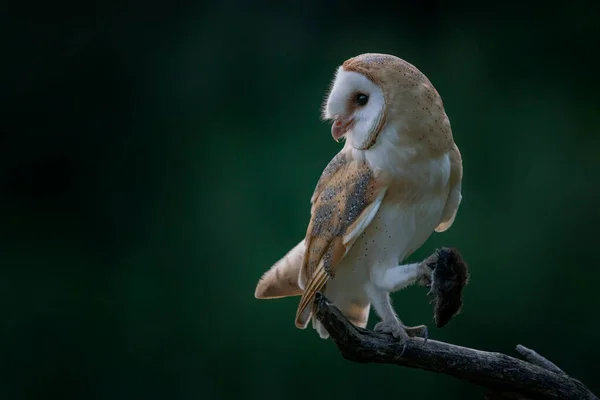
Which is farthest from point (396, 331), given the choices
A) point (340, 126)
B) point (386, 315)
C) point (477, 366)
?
point (340, 126)

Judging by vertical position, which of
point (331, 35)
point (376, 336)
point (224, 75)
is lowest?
point (376, 336)

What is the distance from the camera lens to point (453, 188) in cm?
156

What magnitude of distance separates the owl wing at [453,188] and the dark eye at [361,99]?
215 millimetres

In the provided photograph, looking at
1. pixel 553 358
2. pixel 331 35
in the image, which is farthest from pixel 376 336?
pixel 331 35

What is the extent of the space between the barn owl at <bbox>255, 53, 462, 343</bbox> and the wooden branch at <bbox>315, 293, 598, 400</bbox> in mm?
44

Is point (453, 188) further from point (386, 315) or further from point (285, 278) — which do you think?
point (285, 278)

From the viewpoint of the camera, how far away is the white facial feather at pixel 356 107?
1.41m

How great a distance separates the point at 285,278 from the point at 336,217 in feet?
0.91

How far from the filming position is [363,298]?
164 cm

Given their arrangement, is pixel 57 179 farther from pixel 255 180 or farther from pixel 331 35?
pixel 331 35

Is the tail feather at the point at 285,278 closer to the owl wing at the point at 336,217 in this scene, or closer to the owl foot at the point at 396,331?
the owl wing at the point at 336,217

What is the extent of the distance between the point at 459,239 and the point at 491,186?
21 centimetres

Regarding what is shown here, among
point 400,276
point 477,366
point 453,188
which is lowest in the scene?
point 477,366

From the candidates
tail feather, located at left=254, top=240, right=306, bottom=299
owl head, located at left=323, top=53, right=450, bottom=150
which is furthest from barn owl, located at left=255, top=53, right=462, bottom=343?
tail feather, located at left=254, top=240, right=306, bottom=299
